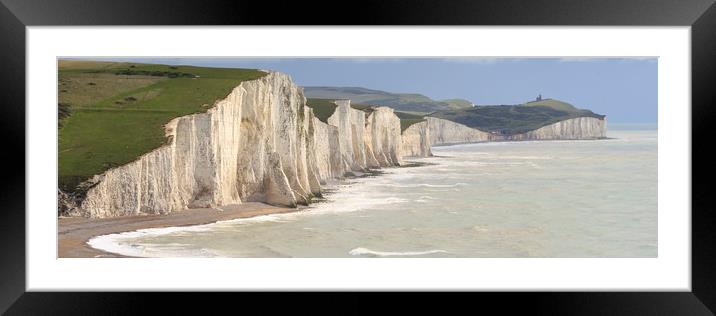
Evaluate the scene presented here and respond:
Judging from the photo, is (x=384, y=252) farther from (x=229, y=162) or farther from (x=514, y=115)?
(x=514, y=115)

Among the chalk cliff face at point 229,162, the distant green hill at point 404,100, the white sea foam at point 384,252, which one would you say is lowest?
the white sea foam at point 384,252

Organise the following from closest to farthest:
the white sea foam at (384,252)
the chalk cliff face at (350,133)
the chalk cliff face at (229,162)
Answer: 1. the white sea foam at (384,252)
2. the chalk cliff face at (229,162)
3. the chalk cliff face at (350,133)

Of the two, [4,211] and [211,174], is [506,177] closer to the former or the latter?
[211,174]

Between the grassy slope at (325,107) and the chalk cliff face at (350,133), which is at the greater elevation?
the grassy slope at (325,107)

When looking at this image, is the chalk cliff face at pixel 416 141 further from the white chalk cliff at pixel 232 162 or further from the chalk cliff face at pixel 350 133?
the white chalk cliff at pixel 232 162

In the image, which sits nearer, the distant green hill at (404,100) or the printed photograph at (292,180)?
the printed photograph at (292,180)

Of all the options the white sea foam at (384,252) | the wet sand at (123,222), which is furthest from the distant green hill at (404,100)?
the white sea foam at (384,252)

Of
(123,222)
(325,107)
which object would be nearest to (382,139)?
(325,107)

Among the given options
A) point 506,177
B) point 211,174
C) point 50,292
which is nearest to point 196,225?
point 211,174
